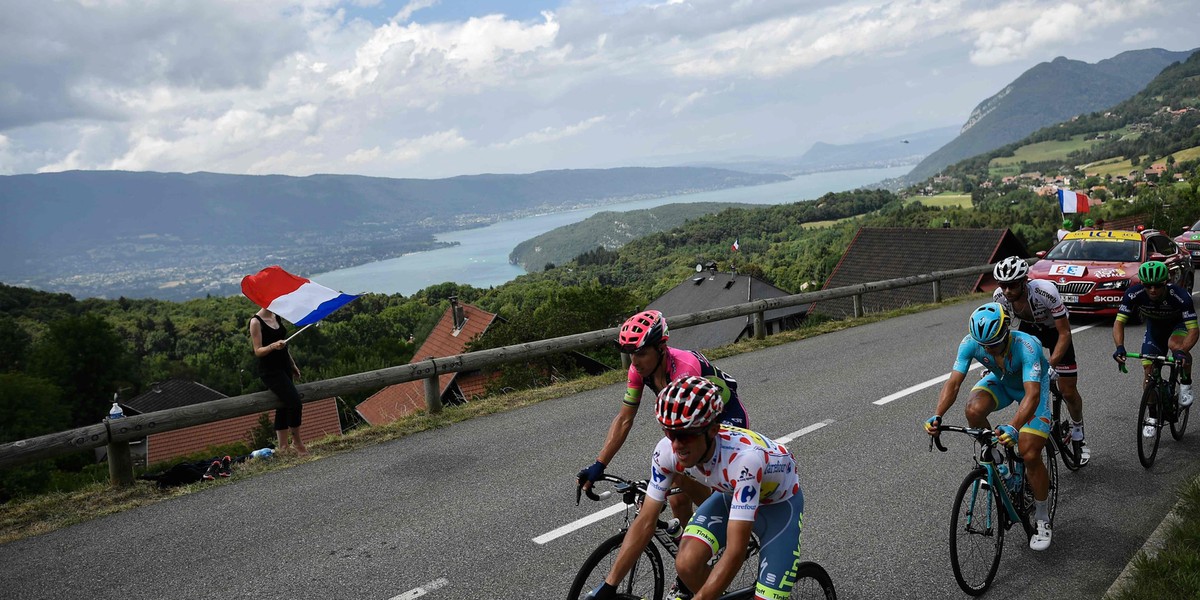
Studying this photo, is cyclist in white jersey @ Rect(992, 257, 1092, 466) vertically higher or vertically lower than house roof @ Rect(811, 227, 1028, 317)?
higher

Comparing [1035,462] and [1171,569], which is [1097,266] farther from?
[1171,569]

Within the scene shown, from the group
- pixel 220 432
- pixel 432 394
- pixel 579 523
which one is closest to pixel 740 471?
pixel 579 523

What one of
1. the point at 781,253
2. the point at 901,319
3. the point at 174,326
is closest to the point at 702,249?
the point at 781,253

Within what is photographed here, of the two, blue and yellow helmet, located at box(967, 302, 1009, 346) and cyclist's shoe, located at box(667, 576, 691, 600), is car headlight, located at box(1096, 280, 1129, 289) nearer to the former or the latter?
blue and yellow helmet, located at box(967, 302, 1009, 346)

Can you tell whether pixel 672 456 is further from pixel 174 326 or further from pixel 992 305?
pixel 174 326

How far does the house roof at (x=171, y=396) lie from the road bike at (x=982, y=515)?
58.9m

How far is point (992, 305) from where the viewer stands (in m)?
5.14

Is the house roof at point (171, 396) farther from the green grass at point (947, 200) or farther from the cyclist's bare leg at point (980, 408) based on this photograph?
the green grass at point (947, 200)

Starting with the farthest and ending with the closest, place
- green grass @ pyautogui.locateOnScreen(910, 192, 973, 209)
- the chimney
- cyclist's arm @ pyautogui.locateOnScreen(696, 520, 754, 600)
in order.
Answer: green grass @ pyautogui.locateOnScreen(910, 192, 973, 209), the chimney, cyclist's arm @ pyautogui.locateOnScreen(696, 520, 754, 600)

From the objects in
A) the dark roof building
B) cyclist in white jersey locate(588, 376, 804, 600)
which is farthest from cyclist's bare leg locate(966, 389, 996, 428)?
the dark roof building

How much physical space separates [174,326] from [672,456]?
103m

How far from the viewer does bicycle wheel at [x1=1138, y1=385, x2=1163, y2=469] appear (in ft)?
22.5

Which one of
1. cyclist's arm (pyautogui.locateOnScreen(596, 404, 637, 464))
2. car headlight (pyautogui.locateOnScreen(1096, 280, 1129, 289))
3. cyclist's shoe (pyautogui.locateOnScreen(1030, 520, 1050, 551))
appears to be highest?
cyclist's arm (pyautogui.locateOnScreen(596, 404, 637, 464))

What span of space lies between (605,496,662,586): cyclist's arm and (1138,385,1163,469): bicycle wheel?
545cm
